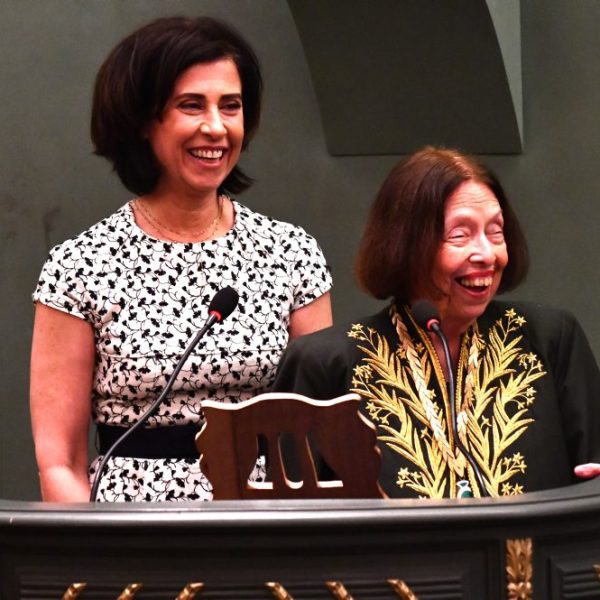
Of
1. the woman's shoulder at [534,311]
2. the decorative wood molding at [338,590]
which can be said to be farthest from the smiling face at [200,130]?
the decorative wood molding at [338,590]

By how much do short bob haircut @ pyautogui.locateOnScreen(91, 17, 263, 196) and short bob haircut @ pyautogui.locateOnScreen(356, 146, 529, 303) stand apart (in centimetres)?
43

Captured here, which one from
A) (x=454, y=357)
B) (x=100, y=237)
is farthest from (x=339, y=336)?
(x=100, y=237)

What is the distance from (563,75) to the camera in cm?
590

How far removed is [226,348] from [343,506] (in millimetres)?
1055

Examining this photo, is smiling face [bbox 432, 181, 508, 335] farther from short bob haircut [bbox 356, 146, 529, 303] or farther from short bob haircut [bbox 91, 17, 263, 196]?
short bob haircut [bbox 91, 17, 263, 196]

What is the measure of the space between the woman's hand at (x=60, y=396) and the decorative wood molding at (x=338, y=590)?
43.7 inches

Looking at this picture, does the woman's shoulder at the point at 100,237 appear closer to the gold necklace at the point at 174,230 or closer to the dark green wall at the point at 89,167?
the gold necklace at the point at 174,230

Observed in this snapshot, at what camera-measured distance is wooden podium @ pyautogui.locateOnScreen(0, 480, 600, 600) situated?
254 cm

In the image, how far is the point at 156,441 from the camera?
3580mm

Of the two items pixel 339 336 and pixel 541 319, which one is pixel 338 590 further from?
pixel 541 319

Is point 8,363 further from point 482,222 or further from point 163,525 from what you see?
point 163,525

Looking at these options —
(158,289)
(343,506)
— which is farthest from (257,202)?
(343,506)

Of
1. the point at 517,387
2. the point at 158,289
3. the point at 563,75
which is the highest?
the point at 563,75

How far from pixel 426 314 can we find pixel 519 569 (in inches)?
34.2
